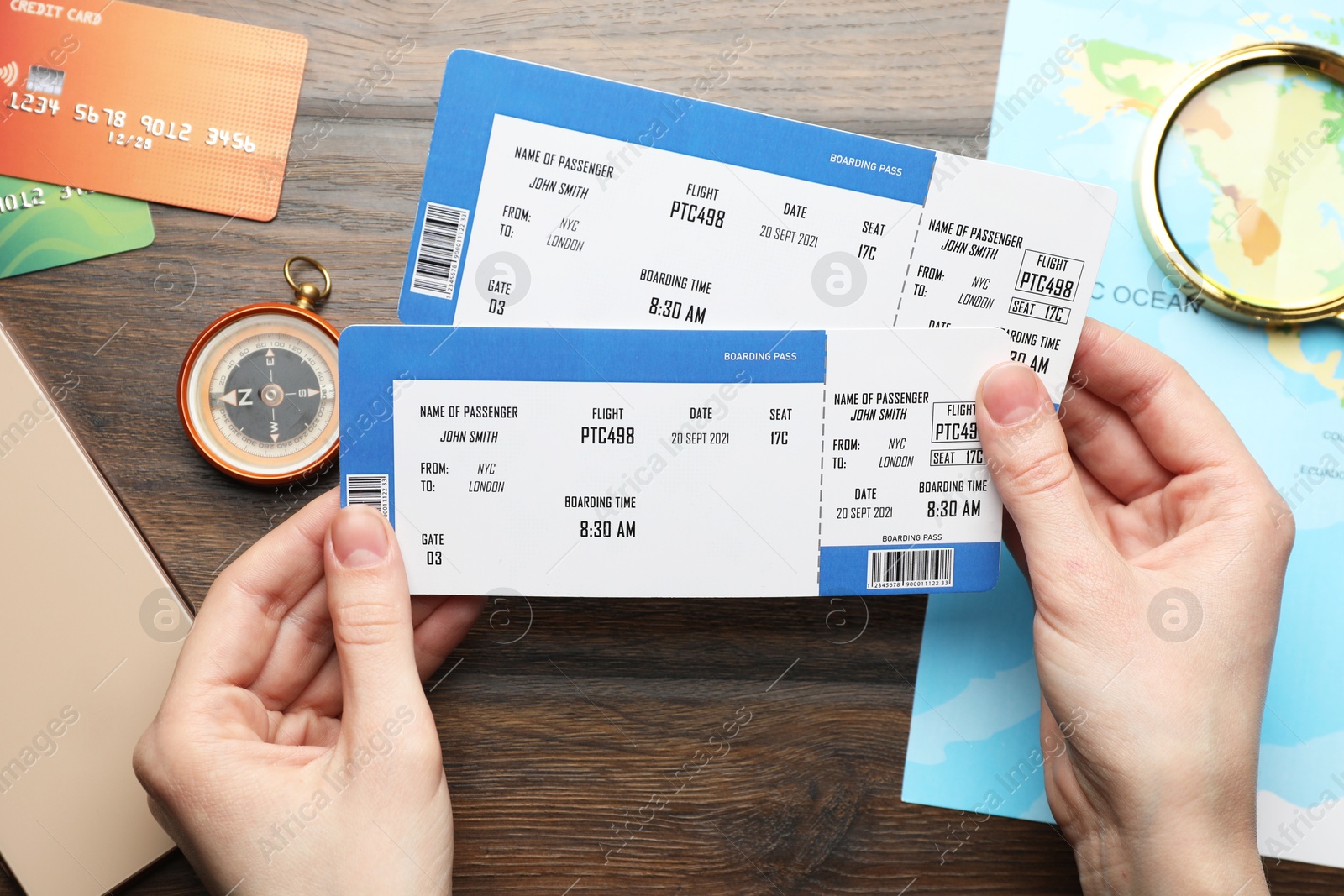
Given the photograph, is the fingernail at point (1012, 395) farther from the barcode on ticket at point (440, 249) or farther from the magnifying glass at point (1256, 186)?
the barcode on ticket at point (440, 249)

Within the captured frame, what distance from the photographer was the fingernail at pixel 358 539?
953 mm

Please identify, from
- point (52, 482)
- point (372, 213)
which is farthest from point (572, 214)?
point (52, 482)

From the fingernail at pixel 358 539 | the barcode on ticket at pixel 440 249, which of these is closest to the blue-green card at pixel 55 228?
the barcode on ticket at pixel 440 249

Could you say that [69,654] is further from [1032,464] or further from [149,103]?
[1032,464]

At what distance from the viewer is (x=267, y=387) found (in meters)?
1.14

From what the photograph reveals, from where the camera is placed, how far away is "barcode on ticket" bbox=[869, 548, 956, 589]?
108 cm

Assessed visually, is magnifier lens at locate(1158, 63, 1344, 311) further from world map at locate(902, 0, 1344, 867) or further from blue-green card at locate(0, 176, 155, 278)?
blue-green card at locate(0, 176, 155, 278)

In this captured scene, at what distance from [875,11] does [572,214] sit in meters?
0.58

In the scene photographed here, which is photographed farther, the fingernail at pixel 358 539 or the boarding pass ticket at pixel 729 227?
the boarding pass ticket at pixel 729 227

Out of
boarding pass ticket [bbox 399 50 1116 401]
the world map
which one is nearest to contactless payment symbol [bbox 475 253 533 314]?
boarding pass ticket [bbox 399 50 1116 401]

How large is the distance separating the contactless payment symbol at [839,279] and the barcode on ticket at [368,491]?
0.63m

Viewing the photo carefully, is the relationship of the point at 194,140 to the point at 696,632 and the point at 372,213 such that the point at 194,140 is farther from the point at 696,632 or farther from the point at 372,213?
the point at 696,632

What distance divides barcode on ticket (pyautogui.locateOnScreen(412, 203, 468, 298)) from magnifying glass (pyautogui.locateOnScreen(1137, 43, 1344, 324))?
998mm

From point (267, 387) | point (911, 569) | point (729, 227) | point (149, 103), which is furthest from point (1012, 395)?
point (149, 103)
